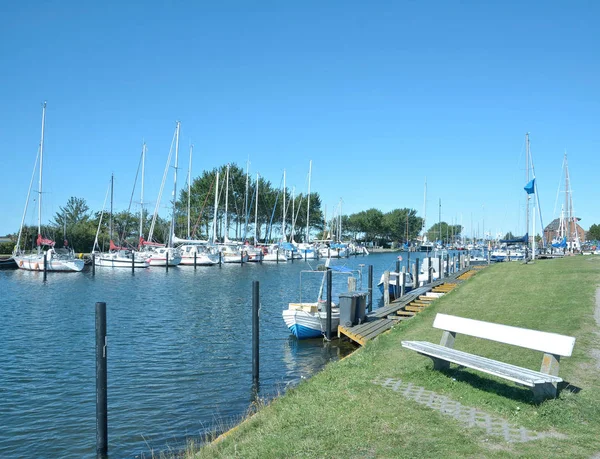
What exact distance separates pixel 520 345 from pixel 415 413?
7.51ft

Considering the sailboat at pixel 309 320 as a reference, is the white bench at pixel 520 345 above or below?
above

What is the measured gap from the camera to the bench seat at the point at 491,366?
791cm

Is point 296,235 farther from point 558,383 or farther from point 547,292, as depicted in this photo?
point 558,383

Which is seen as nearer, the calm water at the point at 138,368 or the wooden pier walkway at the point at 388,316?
the calm water at the point at 138,368

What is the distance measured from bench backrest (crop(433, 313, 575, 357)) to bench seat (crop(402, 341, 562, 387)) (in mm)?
405

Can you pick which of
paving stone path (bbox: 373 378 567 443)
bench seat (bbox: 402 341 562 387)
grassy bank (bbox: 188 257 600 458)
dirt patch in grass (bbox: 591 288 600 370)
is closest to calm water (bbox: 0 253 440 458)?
grassy bank (bbox: 188 257 600 458)

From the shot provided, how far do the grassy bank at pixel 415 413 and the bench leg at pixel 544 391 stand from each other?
0.15 metres

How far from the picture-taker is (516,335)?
29.3 ft

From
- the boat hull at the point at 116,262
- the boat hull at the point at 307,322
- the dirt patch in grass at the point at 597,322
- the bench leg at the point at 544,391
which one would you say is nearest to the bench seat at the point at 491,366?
the bench leg at the point at 544,391

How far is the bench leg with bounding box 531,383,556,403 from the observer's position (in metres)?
8.21

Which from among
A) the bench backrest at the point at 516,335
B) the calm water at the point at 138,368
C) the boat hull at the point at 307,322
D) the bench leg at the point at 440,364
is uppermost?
the bench backrest at the point at 516,335

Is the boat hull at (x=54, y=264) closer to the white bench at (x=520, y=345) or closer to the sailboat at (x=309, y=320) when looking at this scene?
the sailboat at (x=309, y=320)

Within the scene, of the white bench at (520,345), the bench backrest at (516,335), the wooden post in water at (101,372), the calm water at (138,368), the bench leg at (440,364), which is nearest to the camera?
the white bench at (520,345)

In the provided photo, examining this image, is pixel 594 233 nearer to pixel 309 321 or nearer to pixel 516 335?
pixel 309 321
